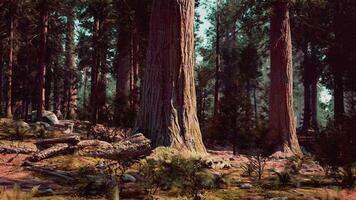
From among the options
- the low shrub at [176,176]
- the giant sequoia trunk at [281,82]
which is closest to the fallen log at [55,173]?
the low shrub at [176,176]

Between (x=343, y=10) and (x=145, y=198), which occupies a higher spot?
(x=343, y=10)

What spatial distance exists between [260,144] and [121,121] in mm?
5257

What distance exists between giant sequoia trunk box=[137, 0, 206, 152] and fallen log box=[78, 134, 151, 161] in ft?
1.64

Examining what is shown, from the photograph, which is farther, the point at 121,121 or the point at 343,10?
the point at 343,10

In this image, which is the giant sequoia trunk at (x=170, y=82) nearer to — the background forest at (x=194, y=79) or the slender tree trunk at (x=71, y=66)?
the background forest at (x=194, y=79)

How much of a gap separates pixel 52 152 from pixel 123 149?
1.45 metres

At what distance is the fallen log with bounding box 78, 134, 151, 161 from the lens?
709cm

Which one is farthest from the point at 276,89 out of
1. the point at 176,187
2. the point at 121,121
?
the point at 176,187

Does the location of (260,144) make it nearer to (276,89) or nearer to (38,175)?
A: (276,89)

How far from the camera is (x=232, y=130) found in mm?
13805

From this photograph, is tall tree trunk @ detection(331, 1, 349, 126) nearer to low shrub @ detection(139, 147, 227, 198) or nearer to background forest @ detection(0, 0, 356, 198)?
background forest @ detection(0, 0, 356, 198)

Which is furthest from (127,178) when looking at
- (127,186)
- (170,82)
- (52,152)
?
(170,82)

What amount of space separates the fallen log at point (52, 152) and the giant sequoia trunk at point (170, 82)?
1.53 meters

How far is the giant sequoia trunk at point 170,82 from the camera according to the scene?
801 centimetres
